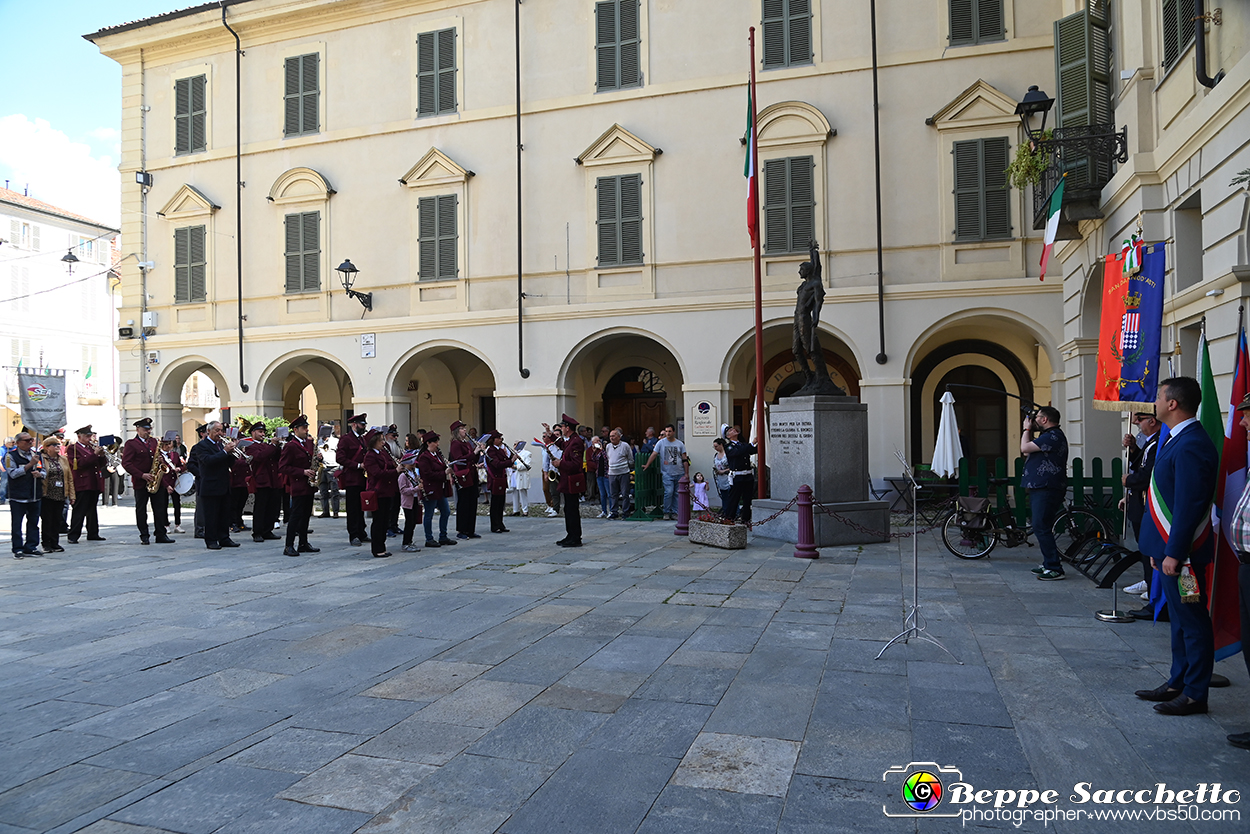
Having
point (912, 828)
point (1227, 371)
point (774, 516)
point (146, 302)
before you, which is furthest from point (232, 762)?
point (146, 302)

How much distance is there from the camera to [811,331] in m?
12.7

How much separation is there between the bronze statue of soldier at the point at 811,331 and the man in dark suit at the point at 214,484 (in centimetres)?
888

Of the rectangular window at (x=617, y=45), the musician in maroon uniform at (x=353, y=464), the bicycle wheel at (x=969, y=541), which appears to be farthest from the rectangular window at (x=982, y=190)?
the musician in maroon uniform at (x=353, y=464)

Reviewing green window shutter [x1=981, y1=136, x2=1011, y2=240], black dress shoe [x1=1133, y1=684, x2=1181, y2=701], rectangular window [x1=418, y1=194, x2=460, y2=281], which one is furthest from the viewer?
rectangular window [x1=418, y1=194, x2=460, y2=281]

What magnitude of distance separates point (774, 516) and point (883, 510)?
1.82 metres

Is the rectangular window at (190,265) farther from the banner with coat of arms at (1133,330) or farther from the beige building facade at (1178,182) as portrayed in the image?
the banner with coat of arms at (1133,330)

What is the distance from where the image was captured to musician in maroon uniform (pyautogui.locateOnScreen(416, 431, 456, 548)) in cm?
1270

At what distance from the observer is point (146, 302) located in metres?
23.5

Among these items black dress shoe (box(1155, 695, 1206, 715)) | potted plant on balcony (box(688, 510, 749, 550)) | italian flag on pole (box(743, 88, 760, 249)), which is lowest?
black dress shoe (box(1155, 695, 1206, 715))

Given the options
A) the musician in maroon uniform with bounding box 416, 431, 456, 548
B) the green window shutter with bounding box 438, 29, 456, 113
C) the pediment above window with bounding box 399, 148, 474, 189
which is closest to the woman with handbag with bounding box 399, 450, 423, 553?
the musician in maroon uniform with bounding box 416, 431, 456, 548

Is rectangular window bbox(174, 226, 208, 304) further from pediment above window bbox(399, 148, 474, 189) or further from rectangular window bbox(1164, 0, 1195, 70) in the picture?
rectangular window bbox(1164, 0, 1195, 70)

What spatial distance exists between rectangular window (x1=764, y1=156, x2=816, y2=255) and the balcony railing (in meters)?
5.39

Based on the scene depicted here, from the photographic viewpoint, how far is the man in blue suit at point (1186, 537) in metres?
4.72

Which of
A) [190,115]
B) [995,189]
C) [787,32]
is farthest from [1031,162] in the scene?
[190,115]
